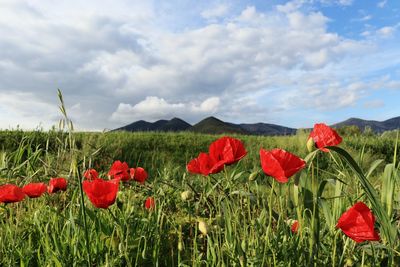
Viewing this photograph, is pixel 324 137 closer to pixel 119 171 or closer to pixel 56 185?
pixel 119 171

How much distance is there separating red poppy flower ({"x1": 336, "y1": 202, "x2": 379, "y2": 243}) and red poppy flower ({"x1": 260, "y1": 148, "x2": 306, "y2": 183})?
0.76ft

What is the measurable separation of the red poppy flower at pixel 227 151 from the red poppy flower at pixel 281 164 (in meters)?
0.17

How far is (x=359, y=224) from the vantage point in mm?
1286

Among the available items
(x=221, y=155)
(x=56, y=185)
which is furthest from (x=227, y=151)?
(x=56, y=185)

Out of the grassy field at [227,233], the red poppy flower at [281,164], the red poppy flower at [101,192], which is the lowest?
the grassy field at [227,233]

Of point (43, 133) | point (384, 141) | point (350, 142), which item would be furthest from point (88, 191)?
point (384, 141)

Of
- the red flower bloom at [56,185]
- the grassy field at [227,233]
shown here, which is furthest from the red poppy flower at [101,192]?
the red flower bloom at [56,185]

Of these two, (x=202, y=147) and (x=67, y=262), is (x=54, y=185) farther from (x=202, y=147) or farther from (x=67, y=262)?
(x=202, y=147)

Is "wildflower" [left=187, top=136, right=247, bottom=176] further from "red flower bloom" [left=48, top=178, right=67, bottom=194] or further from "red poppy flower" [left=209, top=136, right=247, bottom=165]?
"red flower bloom" [left=48, top=178, right=67, bottom=194]

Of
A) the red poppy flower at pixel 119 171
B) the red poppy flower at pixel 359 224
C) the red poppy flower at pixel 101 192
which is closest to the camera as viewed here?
the red poppy flower at pixel 359 224

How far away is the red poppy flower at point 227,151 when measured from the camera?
1459mm

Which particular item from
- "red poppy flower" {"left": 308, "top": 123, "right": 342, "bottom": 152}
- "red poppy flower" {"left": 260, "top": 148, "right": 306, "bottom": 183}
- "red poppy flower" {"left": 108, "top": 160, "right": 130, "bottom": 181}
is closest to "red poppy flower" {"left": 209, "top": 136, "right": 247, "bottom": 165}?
"red poppy flower" {"left": 260, "top": 148, "right": 306, "bottom": 183}

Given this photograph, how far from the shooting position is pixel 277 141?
1009 cm

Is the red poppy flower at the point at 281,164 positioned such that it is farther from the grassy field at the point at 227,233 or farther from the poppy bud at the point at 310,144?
the poppy bud at the point at 310,144
